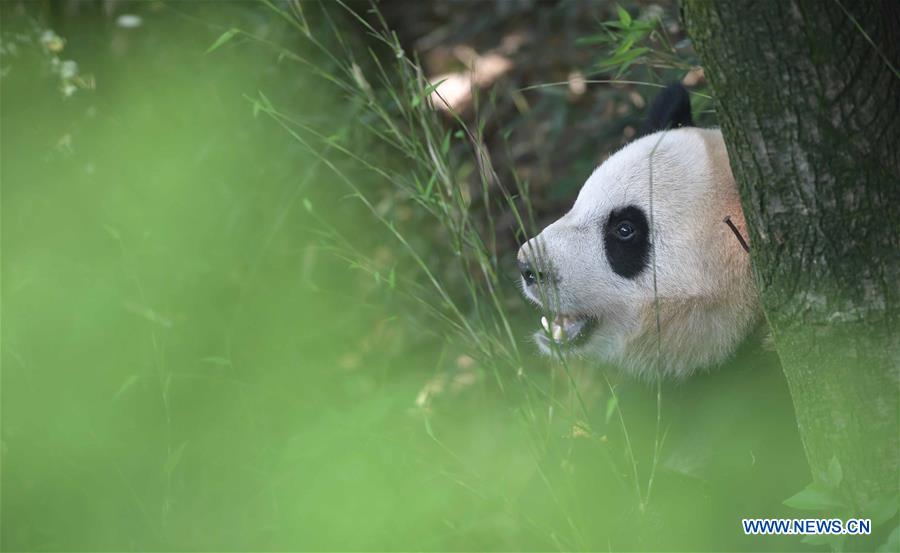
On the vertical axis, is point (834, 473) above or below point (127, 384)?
above

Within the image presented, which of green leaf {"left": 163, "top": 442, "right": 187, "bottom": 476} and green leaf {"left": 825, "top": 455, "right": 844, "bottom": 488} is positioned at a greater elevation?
green leaf {"left": 825, "top": 455, "right": 844, "bottom": 488}

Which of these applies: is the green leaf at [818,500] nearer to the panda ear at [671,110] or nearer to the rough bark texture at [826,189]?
the rough bark texture at [826,189]

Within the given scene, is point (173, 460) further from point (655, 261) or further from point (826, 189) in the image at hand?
point (826, 189)

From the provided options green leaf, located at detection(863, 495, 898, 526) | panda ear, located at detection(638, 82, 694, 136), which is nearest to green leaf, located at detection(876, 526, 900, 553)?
green leaf, located at detection(863, 495, 898, 526)

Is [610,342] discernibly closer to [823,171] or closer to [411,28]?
[823,171]

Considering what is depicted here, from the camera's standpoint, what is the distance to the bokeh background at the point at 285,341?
1611mm

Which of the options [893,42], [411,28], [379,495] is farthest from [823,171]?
[411,28]

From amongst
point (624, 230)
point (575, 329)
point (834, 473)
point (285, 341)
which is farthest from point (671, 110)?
point (285, 341)

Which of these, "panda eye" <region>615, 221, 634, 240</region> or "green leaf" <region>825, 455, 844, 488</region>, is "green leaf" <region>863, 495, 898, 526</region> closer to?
"green leaf" <region>825, 455, 844, 488</region>

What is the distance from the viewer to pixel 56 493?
1839mm

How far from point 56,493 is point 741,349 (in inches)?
52.8

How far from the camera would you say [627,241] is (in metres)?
1.75

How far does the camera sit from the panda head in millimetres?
1657

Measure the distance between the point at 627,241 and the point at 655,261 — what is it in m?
0.07
